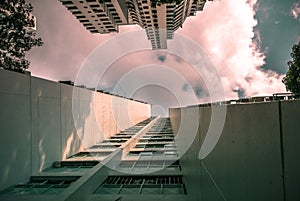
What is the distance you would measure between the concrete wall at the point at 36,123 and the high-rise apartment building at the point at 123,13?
4017cm

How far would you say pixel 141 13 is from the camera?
2542 inches

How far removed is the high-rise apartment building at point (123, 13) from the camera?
2201 inches

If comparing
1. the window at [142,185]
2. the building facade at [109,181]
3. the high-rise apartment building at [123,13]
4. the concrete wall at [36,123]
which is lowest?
the window at [142,185]

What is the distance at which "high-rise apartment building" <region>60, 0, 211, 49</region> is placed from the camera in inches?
2201

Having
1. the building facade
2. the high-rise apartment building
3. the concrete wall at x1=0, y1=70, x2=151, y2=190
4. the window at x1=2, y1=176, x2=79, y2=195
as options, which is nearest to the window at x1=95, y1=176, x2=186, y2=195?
the building facade

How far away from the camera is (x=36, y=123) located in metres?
10.6

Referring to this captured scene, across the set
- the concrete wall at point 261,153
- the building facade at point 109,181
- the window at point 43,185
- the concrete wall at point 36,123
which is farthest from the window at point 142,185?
the concrete wall at point 261,153

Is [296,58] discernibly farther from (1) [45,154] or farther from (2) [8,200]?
(2) [8,200]

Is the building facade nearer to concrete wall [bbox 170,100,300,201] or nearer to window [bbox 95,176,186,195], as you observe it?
window [bbox 95,176,186,195]

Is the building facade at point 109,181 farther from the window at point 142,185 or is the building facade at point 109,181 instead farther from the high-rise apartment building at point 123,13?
the high-rise apartment building at point 123,13

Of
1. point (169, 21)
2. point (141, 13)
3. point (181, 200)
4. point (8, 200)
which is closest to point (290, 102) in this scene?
point (181, 200)

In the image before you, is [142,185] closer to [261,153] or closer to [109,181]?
[109,181]

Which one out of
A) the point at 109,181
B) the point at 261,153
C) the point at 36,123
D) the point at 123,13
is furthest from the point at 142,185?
the point at 123,13

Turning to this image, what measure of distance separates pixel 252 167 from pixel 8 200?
7.82 meters
